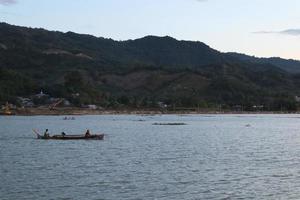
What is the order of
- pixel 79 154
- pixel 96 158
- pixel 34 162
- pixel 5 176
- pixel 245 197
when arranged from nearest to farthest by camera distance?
1. pixel 245 197
2. pixel 5 176
3. pixel 34 162
4. pixel 96 158
5. pixel 79 154

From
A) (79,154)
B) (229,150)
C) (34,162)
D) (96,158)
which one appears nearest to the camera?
(34,162)

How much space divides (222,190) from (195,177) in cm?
533

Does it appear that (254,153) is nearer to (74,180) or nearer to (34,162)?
Result: (34,162)

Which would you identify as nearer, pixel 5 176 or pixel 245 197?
pixel 245 197

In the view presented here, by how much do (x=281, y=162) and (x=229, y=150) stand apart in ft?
42.7

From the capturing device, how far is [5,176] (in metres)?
36.5

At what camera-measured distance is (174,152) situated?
56375mm

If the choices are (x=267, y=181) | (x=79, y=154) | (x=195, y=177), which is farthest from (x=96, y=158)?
(x=267, y=181)

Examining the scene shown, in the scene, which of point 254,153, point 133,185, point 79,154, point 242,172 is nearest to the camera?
point 133,185

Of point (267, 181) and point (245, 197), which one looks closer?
point (245, 197)

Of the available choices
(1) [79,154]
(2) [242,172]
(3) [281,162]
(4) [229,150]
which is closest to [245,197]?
(2) [242,172]

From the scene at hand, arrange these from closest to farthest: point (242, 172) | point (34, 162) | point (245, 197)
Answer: point (245, 197), point (242, 172), point (34, 162)

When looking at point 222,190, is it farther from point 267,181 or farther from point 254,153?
point 254,153

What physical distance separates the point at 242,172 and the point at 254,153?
16.8m
